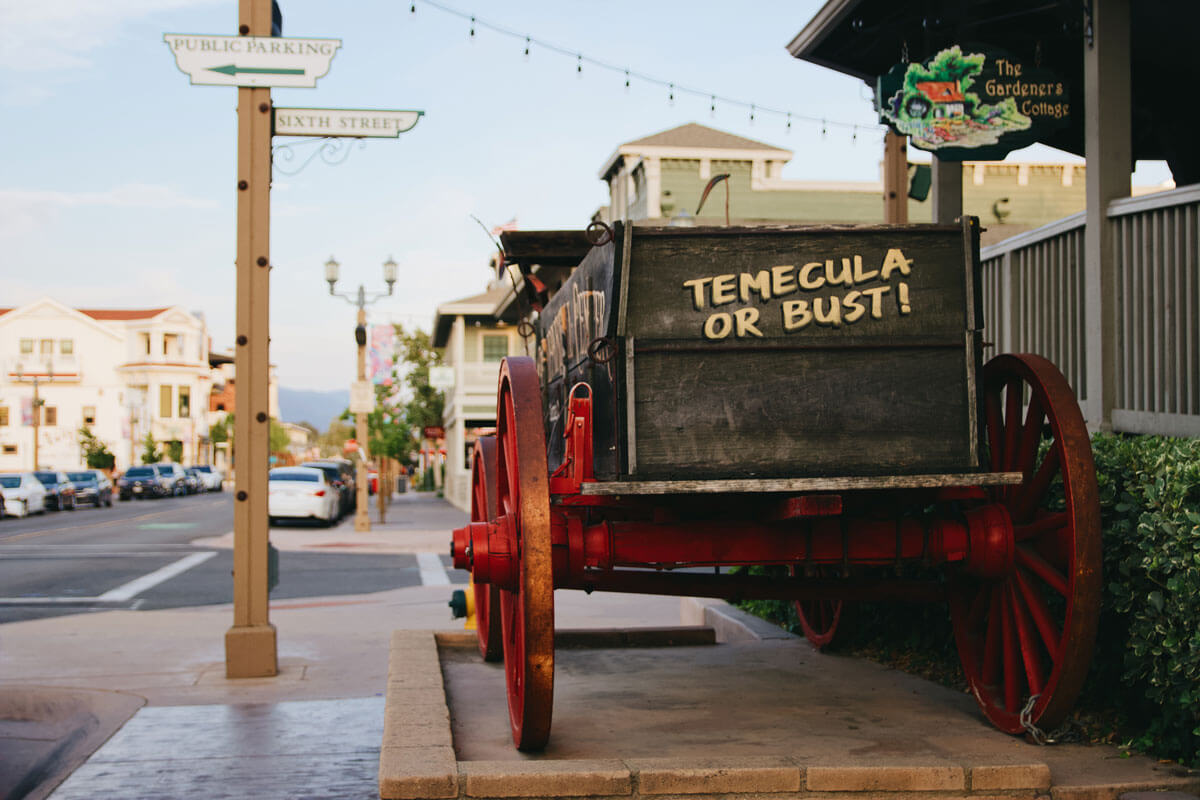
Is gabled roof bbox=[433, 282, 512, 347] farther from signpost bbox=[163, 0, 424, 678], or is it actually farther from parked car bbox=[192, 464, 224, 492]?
parked car bbox=[192, 464, 224, 492]

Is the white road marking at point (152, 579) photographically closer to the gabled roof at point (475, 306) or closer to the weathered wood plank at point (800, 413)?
the weathered wood plank at point (800, 413)

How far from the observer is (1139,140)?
34.2 feet

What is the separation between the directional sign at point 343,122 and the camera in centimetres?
858

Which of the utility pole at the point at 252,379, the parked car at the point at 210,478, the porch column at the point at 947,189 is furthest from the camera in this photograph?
the parked car at the point at 210,478

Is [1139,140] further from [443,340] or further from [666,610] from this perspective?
[443,340]

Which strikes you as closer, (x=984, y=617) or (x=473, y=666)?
(x=984, y=617)

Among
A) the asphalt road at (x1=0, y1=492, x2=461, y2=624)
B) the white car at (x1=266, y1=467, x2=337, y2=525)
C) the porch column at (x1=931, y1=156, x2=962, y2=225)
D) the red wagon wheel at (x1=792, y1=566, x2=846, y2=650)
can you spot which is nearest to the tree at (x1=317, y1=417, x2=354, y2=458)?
the white car at (x1=266, y1=467, x2=337, y2=525)

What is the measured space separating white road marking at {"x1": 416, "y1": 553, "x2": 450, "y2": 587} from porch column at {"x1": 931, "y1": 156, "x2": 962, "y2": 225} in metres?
8.80

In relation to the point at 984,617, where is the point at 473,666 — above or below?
below

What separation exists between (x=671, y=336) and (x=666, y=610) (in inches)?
326

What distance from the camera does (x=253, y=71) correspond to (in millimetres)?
8375

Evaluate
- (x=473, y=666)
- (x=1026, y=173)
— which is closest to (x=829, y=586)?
(x=473, y=666)

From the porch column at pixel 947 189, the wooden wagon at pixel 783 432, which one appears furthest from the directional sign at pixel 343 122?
the wooden wagon at pixel 783 432

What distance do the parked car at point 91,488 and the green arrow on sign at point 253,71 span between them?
4107 cm
